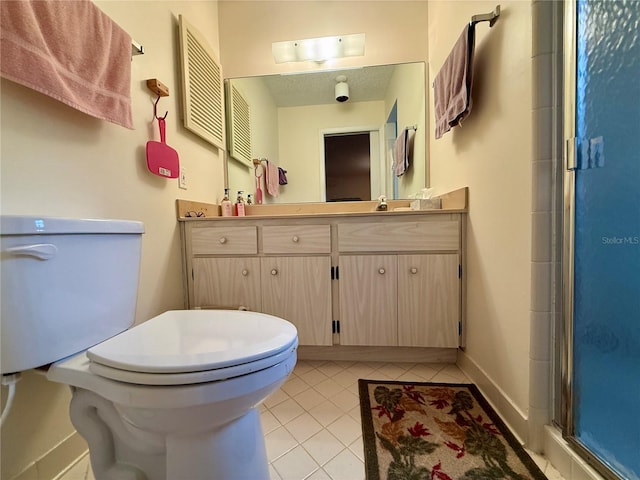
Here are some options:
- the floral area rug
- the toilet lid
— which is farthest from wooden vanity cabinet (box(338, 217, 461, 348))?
the toilet lid

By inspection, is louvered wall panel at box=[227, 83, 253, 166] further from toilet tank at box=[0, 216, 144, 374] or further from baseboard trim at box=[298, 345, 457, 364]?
baseboard trim at box=[298, 345, 457, 364]

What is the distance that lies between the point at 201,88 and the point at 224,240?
0.88 meters

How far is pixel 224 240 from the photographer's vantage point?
4.52 feet

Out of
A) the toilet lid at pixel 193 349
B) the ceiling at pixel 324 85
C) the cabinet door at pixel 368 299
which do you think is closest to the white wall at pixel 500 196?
the cabinet door at pixel 368 299

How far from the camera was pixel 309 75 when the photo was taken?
178 cm

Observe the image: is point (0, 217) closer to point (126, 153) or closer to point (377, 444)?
point (126, 153)

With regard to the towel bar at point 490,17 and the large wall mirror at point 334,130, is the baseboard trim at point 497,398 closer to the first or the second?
the large wall mirror at point 334,130

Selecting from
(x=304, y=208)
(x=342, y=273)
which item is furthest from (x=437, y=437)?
(x=304, y=208)

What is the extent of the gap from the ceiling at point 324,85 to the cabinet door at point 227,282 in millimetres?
1120

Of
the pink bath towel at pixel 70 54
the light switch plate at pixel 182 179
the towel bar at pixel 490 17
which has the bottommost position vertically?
the light switch plate at pixel 182 179

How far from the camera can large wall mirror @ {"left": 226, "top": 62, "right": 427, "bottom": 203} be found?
174 cm

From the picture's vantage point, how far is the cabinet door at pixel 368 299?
1318 millimetres

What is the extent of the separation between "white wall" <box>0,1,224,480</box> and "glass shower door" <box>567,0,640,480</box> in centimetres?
143

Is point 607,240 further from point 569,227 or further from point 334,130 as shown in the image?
point 334,130
